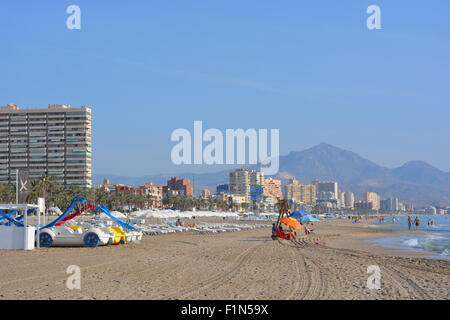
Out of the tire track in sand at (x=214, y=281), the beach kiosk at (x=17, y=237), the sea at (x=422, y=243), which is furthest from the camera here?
the sea at (x=422, y=243)

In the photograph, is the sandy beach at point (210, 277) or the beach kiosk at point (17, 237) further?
the beach kiosk at point (17, 237)

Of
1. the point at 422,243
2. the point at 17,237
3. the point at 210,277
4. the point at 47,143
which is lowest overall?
the point at 422,243

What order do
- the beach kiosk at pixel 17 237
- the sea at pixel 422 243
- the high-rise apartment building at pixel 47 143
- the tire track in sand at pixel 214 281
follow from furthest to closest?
the high-rise apartment building at pixel 47 143
the sea at pixel 422 243
the beach kiosk at pixel 17 237
the tire track in sand at pixel 214 281

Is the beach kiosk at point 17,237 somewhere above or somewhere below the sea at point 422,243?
above

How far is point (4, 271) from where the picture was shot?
43.4 ft

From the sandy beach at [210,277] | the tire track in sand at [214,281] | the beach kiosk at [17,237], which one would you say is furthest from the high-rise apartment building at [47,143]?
the tire track in sand at [214,281]

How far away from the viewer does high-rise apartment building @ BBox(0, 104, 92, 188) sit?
131125 millimetres

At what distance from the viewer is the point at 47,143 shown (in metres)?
133

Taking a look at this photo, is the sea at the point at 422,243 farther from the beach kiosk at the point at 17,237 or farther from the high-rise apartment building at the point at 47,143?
the high-rise apartment building at the point at 47,143

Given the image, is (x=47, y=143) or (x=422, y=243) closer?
(x=422, y=243)

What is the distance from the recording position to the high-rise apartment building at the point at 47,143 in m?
131

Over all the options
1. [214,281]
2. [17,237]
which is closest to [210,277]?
[214,281]

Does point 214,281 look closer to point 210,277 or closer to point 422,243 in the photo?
point 210,277
